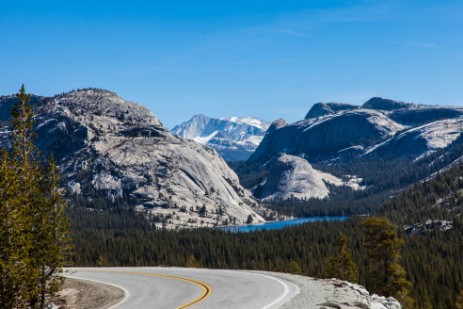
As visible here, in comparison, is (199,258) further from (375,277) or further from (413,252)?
(375,277)

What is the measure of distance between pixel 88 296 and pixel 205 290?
11.6 metres

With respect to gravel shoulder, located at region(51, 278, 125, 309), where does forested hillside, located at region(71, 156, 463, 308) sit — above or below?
below

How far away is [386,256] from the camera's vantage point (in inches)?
2309

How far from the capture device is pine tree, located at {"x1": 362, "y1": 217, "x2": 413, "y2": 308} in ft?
188

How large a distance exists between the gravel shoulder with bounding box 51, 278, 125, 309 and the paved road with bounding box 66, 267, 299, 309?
41.1 inches

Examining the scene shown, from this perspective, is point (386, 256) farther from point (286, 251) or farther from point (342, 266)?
point (286, 251)

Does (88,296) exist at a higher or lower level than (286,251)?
higher

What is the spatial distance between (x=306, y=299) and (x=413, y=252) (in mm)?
123314

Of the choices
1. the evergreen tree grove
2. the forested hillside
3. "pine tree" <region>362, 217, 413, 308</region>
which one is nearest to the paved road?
the evergreen tree grove

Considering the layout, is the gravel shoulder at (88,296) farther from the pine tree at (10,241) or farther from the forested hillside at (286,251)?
the forested hillside at (286,251)

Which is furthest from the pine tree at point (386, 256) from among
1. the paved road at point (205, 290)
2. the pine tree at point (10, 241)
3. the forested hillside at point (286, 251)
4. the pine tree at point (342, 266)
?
the forested hillside at point (286, 251)

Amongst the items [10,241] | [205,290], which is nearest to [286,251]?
[205,290]

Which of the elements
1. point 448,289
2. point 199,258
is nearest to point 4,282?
point 448,289

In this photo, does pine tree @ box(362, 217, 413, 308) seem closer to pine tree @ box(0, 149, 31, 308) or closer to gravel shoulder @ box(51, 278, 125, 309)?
gravel shoulder @ box(51, 278, 125, 309)
